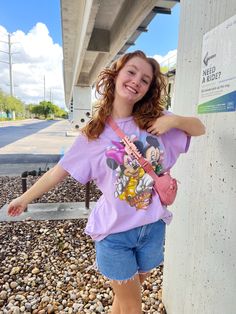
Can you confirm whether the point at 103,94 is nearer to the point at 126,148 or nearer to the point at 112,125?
the point at 112,125

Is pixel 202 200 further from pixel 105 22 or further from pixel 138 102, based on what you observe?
pixel 105 22

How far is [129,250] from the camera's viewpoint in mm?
1410

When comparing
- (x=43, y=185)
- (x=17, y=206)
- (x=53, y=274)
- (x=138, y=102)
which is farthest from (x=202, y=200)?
(x=53, y=274)

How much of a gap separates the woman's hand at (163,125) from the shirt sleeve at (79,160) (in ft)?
1.11

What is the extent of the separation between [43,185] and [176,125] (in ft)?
2.50

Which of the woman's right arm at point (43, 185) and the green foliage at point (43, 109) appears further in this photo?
the green foliage at point (43, 109)

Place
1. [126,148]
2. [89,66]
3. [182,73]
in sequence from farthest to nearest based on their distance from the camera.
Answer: [89,66]
[182,73]
[126,148]

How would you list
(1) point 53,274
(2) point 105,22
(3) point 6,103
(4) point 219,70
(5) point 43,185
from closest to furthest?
1. (4) point 219,70
2. (5) point 43,185
3. (1) point 53,274
4. (2) point 105,22
5. (3) point 6,103

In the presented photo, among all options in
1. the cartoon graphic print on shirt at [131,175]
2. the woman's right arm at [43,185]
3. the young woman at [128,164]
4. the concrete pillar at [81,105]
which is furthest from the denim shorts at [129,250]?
the concrete pillar at [81,105]

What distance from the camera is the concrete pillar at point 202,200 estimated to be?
1.25 metres

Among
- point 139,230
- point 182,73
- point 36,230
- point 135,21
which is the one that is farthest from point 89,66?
point 139,230

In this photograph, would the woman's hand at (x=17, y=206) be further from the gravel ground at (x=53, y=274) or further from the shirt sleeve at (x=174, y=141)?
the gravel ground at (x=53, y=274)

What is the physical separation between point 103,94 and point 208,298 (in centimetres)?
121

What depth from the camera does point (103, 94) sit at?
4.89ft
